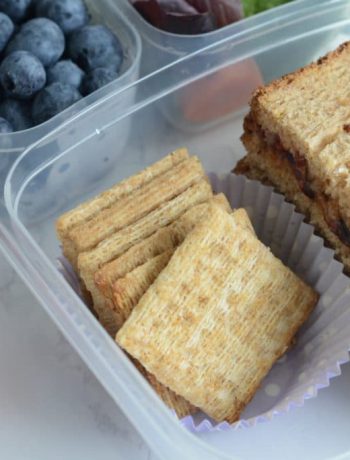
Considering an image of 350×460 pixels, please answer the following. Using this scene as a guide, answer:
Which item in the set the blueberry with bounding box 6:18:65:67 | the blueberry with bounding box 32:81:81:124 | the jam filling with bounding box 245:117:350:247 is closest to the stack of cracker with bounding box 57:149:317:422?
the jam filling with bounding box 245:117:350:247

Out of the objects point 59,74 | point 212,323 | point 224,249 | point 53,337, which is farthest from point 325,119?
point 53,337

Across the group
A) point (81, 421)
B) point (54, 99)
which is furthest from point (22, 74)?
point (81, 421)

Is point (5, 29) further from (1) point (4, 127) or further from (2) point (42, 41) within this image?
(1) point (4, 127)

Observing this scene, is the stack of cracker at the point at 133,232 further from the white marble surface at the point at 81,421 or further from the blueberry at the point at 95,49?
the blueberry at the point at 95,49

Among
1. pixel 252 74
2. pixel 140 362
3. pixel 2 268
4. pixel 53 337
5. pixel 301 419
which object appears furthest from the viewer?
pixel 252 74

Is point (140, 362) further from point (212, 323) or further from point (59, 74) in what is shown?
point (59, 74)

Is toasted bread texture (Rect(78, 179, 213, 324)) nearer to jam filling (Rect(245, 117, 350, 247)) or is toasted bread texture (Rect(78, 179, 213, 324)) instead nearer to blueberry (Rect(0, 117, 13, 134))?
jam filling (Rect(245, 117, 350, 247))

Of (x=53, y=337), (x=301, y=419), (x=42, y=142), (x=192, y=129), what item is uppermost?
(x=42, y=142)
